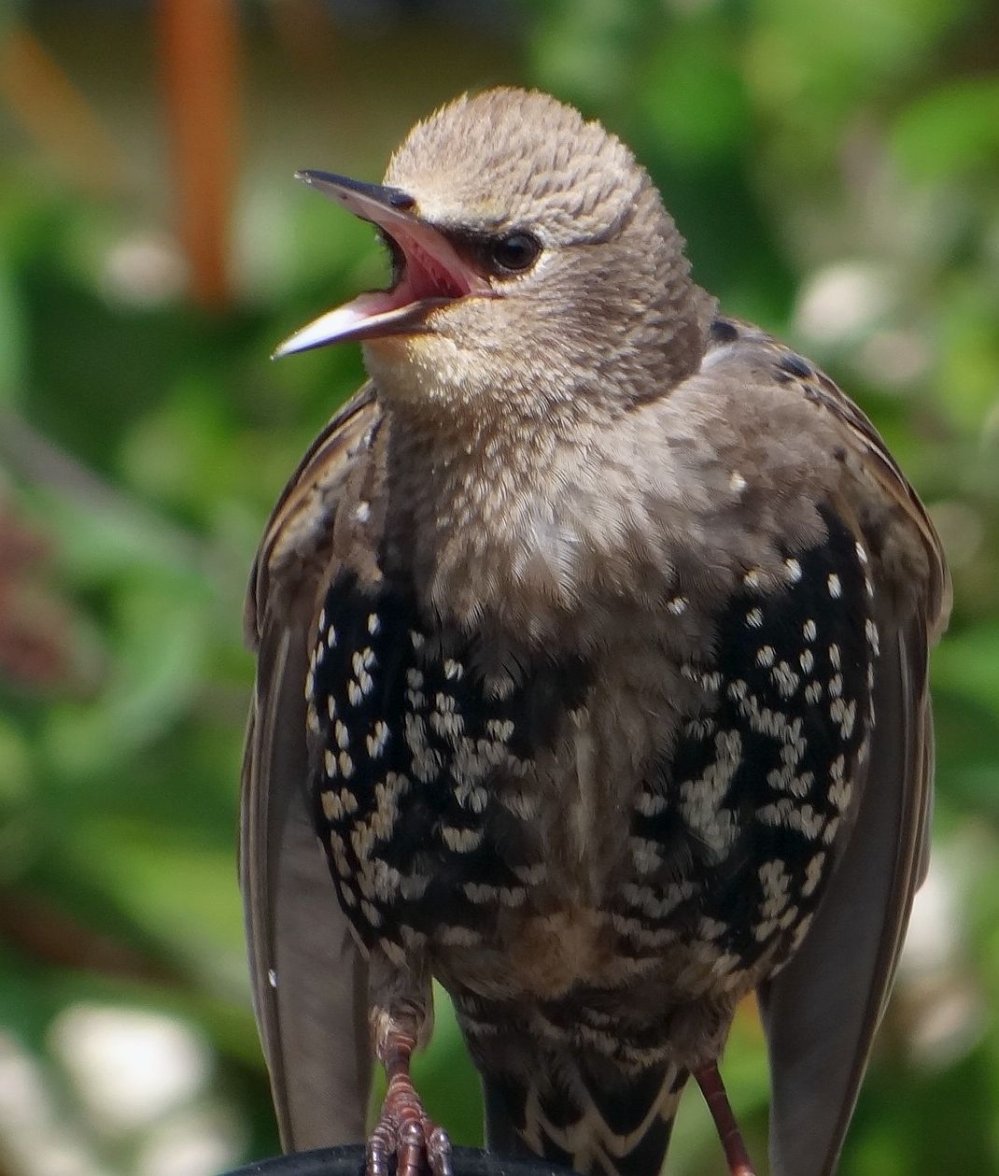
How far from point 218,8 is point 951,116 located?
4.55 ft

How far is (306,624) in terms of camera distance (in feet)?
Result: 9.14

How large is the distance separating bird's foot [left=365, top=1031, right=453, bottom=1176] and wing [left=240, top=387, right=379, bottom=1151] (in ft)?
1.07

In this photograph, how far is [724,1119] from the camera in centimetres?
290

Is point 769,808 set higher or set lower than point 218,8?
lower

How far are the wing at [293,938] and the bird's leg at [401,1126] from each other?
0.27 metres

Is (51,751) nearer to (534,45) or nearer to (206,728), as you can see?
(206,728)

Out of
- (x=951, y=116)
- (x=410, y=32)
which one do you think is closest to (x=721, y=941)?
(x=951, y=116)

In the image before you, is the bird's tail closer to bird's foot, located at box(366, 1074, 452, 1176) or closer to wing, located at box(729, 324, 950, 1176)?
wing, located at box(729, 324, 950, 1176)

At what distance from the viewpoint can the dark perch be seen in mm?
2160

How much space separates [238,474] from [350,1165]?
189 cm

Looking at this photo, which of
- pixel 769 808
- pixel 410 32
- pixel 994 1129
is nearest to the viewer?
pixel 769 808

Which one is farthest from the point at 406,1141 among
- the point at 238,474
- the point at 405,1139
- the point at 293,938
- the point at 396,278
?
the point at 238,474

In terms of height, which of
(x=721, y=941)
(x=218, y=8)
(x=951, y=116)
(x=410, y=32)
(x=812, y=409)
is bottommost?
(x=721, y=941)

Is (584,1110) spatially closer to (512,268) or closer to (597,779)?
(597,779)
